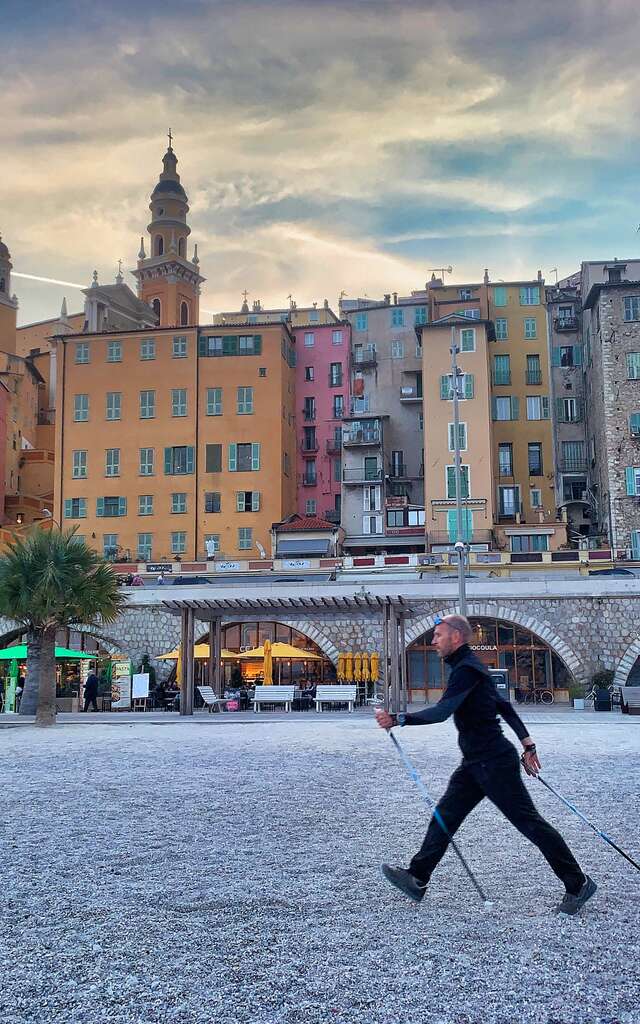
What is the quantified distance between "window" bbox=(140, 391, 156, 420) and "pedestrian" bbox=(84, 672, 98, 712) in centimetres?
2813

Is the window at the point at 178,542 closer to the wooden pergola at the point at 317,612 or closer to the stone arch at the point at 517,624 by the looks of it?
the stone arch at the point at 517,624

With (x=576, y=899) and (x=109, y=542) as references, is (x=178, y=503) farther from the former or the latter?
(x=576, y=899)

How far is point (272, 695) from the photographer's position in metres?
31.9

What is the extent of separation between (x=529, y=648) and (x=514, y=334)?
28544 mm

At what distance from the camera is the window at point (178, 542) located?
57.6 meters

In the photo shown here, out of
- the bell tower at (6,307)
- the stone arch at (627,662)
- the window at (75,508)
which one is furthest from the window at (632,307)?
the bell tower at (6,307)

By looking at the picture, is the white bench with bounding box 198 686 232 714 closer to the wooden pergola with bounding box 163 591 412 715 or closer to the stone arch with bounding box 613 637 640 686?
the wooden pergola with bounding box 163 591 412 715

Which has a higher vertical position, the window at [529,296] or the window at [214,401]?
the window at [529,296]

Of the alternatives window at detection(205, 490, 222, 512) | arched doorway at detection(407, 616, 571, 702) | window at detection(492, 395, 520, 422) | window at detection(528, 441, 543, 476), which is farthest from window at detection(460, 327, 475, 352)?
arched doorway at detection(407, 616, 571, 702)

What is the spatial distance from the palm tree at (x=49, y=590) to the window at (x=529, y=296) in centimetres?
4430

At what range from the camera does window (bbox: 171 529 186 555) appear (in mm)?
57625

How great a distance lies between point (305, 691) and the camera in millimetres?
33344

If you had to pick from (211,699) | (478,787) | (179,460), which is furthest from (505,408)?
(478,787)

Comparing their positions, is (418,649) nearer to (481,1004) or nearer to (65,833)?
(65,833)
